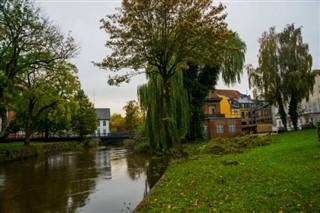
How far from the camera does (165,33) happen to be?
665 inches

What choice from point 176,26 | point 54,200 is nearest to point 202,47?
point 176,26

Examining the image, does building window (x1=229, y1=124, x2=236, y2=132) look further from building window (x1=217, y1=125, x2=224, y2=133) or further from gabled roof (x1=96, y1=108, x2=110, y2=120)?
gabled roof (x1=96, y1=108, x2=110, y2=120)

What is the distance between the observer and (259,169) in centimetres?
982

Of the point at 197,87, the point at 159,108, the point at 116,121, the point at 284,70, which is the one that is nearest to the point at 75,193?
the point at 159,108

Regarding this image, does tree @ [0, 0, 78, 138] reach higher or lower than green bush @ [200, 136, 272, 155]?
higher

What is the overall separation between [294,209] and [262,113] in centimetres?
7104

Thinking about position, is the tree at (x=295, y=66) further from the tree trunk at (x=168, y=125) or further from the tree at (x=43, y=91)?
the tree at (x=43, y=91)

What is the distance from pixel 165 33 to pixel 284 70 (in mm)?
18037

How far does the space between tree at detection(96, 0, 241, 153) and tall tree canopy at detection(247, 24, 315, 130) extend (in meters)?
13.9

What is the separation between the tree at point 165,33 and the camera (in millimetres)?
15961

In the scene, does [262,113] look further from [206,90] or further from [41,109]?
[41,109]

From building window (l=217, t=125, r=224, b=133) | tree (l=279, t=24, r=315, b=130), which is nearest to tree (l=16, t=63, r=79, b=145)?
building window (l=217, t=125, r=224, b=133)

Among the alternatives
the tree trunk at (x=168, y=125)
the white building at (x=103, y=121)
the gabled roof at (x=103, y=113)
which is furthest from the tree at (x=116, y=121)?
the tree trunk at (x=168, y=125)

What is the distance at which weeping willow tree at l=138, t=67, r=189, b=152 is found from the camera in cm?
2191
